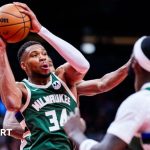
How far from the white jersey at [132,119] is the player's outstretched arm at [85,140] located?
4 cm

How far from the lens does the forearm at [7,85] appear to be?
5094 mm

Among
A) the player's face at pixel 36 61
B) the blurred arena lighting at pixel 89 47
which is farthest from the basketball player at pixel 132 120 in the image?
the blurred arena lighting at pixel 89 47

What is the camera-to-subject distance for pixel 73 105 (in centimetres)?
545

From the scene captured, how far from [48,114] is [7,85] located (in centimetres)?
51

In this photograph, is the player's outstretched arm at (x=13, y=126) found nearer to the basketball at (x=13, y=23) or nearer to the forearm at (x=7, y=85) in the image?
the forearm at (x=7, y=85)

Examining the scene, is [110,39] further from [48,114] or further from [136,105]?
[136,105]

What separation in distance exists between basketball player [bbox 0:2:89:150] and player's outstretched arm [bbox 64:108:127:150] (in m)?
1.51

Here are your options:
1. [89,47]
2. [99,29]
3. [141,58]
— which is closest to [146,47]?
[141,58]

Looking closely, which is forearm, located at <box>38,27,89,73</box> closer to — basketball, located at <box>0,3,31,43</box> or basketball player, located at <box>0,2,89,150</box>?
basketball player, located at <box>0,2,89,150</box>

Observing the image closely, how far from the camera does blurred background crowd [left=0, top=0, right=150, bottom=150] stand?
43.8 ft

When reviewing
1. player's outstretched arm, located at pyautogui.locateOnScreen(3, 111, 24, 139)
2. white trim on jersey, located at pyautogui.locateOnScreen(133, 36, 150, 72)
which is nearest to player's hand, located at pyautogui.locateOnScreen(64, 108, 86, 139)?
white trim on jersey, located at pyautogui.locateOnScreen(133, 36, 150, 72)

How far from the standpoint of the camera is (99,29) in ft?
49.3

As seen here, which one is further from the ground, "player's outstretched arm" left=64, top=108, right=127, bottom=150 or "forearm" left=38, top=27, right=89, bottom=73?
"player's outstretched arm" left=64, top=108, right=127, bottom=150

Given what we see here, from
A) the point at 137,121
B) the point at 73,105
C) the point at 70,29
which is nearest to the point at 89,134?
the point at 70,29
